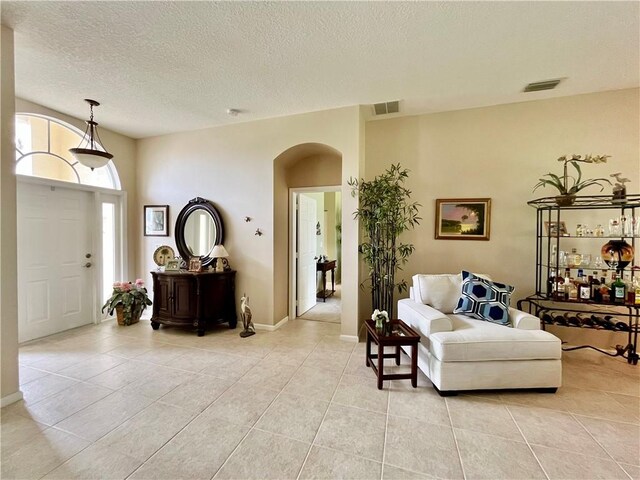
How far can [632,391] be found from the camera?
7.52 ft

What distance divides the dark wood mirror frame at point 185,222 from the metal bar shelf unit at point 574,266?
3987 millimetres

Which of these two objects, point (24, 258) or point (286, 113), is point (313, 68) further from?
point (24, 258)

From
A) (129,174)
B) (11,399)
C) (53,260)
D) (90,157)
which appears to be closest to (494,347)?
(11,399)

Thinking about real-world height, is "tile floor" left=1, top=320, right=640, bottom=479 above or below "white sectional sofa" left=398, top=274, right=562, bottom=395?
below

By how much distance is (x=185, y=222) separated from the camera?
4223 mm

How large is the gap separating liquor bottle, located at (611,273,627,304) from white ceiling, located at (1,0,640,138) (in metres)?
2.09

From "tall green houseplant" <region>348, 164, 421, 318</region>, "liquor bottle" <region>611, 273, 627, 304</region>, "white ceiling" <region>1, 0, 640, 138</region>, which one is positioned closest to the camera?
"white ceiling" <region>1, 0, 640, 138</region>

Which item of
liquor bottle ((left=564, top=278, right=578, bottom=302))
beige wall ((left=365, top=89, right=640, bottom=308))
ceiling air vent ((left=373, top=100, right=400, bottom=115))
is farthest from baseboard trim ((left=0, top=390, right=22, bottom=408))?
liquor bottle ((left=564, top=278, right=578, bottom=302))

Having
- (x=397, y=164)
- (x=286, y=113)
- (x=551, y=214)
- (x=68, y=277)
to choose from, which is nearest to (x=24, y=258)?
(x=68, y=277)

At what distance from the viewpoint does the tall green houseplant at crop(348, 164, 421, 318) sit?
3203mm

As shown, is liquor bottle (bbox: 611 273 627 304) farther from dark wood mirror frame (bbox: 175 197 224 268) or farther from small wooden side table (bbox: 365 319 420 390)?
dark wood mirror frame (bbox: 175 197 224 268)

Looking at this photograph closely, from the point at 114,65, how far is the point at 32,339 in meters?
3.37

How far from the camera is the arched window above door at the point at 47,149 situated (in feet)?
10.7

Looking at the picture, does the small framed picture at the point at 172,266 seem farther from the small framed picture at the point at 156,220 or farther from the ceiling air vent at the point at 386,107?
the ceiling air vent at the point at 386,107
